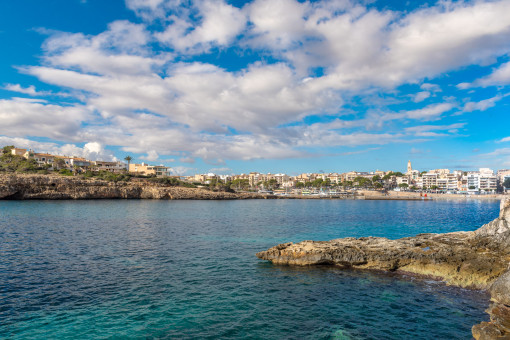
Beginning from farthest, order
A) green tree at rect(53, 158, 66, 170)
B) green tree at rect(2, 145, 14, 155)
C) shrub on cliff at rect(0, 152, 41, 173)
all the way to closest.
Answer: green tree at rect(53, 158, 66, 170) < green tree at rect(2, 145, 14, 155) < shrub on cliff at rect(0, 152, 41, 173)

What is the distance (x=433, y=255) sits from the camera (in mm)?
19578

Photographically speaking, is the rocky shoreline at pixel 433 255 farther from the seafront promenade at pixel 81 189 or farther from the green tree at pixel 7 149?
the green tree at pixel 7 149

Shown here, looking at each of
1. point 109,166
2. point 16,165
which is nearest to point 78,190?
point 16,165

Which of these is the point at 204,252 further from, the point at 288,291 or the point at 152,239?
the point at 288,291

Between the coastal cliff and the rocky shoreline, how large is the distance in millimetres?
93470

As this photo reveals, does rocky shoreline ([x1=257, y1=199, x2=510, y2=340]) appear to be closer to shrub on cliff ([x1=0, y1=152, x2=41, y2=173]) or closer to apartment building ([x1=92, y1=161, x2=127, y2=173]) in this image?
shrub on cliff ([x1=0, y1=152, x2=41, y2=173])

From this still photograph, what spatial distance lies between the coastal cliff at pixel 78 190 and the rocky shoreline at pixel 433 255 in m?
93.5

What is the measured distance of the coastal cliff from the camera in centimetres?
8575

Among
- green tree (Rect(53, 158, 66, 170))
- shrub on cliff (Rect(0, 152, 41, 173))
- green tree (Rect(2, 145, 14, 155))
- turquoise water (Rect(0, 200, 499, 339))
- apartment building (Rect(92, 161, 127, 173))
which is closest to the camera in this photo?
turquoise water (Rect(0, 200, 499, 339))

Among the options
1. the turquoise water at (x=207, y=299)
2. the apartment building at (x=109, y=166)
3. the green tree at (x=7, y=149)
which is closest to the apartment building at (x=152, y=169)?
the apartment building at (x=109, y=166)

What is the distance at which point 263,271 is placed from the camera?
2012cm

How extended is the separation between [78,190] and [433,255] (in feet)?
345

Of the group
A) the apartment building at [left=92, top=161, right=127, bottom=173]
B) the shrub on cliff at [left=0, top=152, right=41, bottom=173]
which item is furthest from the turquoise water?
the apartment building at [left=92, top=161, right=127, bottom=173]

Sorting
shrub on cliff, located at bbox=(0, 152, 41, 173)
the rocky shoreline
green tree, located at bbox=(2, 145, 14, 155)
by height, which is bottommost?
the rocky shoreline
